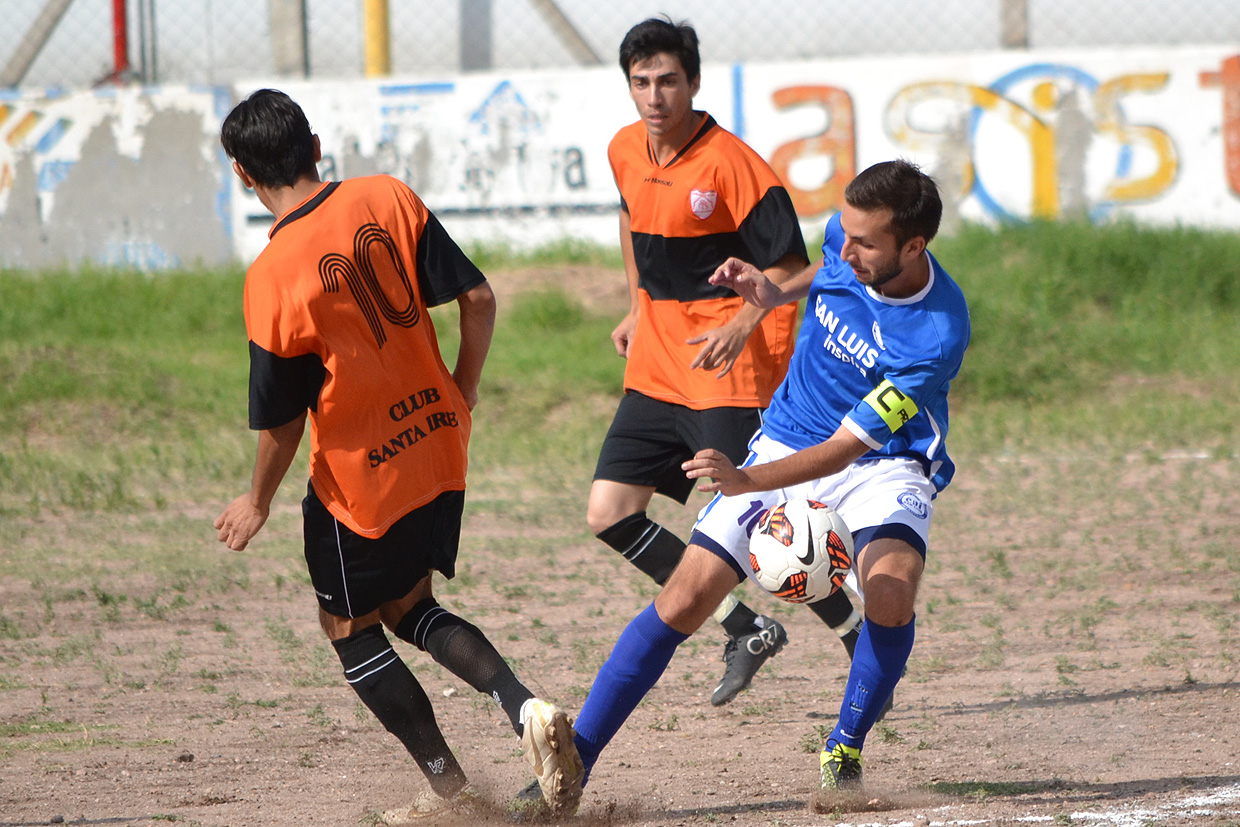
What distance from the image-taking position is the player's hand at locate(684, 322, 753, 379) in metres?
4.16

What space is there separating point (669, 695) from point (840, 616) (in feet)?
2.42

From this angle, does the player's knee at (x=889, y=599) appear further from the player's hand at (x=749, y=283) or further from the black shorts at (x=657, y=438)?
the black shorts at (x=657, y=438)

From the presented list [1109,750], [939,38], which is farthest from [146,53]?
[1109,750]

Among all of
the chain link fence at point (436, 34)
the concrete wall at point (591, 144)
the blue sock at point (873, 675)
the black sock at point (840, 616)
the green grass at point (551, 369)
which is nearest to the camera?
the blue sock at point (873, 675)

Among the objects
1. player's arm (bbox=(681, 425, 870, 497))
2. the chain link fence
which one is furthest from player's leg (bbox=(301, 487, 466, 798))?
the chain link fence

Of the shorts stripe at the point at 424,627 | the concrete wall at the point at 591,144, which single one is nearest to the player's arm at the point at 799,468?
the shorts stripe at the point at 424,627

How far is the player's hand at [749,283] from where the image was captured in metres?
3.82

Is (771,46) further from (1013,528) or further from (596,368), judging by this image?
(1013,528)

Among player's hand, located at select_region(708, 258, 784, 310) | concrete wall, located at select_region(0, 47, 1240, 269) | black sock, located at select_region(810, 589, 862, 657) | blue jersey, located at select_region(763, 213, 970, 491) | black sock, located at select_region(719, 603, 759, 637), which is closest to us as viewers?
blue jersey, located at select_region(763, 213, 970, 491)

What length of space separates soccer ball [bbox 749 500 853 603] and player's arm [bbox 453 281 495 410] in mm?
878

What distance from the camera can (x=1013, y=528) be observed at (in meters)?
7.48

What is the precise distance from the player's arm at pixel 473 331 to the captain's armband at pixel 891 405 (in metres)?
1.02

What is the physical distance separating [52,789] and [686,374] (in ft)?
7.75

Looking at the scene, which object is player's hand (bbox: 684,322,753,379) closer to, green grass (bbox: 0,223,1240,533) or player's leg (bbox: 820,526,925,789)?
player's leg (bbox: 820,526,925,789)
